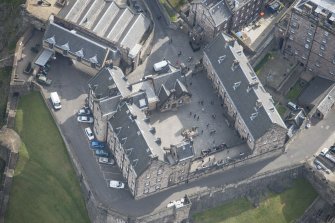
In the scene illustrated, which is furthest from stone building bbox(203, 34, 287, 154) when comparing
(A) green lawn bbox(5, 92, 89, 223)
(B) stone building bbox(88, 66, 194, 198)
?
(A) green lawn bbox(5, 92, 89, 223)

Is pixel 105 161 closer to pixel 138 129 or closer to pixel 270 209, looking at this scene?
pixel 138 129

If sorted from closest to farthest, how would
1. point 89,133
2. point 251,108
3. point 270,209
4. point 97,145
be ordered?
point 251,108, point 270,209, point 97,145, point 89,133

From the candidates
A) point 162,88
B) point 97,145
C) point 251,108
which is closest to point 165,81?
point 162,88

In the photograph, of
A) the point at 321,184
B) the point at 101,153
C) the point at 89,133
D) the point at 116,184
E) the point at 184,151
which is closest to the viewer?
the point at 184,151

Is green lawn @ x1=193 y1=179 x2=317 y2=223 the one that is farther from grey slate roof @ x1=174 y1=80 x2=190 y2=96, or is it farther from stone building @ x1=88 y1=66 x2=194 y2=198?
grey slate roof @ x1=174 y1=80 x2=190 y2=96

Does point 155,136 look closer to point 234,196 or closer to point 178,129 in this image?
point 178,129

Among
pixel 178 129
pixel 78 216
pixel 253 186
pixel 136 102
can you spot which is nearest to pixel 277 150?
pixel 253 186
